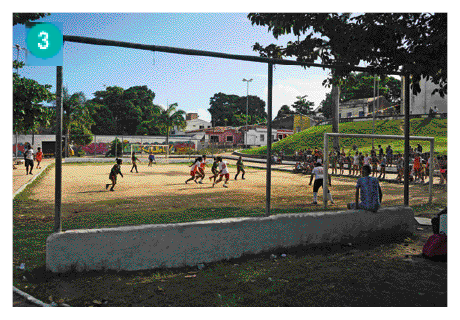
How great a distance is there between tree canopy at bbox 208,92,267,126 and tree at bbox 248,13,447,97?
6165 cm

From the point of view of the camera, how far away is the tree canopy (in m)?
71.2

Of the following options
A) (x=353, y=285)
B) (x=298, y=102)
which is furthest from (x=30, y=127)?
(x=298, y=102)

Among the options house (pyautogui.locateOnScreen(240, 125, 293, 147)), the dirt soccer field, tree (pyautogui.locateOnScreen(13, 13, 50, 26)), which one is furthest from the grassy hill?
tree (pyautogui.locateOnScreen(13, 13, 50, 26))

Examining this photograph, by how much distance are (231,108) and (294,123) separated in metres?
18.9

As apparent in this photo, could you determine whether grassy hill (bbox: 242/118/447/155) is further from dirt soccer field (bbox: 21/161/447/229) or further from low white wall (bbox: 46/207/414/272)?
low white wall (bbox: 46/207/414/272)

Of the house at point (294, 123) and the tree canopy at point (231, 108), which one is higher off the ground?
the tree canopy at point (231, 108)

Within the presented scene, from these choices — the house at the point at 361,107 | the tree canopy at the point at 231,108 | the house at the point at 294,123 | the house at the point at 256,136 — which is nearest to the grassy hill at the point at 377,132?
the house at the point at 256,136

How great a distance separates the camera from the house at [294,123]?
56781 mm

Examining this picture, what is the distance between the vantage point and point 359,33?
Result: 22.2ft

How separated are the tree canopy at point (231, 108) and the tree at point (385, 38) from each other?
202 ft

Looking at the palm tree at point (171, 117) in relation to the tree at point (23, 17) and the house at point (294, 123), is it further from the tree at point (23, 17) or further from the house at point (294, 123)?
the tree at point (23, 17)

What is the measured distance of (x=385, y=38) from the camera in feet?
21.6

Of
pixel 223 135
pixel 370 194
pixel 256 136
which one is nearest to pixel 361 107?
pixel 256 136

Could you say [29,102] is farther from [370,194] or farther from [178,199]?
[370,194]
